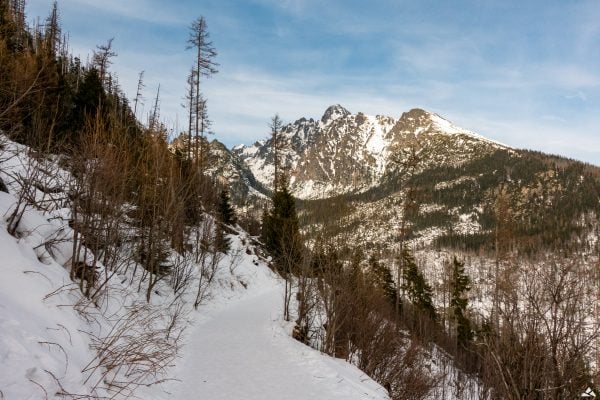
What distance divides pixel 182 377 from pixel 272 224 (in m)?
26.0

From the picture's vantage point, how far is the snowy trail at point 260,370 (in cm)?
822

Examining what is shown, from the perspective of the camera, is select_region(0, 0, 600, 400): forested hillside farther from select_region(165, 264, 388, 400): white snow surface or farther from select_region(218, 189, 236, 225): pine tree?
select_region(218, 189, 236, 225): pine tree

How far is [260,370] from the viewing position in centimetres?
979

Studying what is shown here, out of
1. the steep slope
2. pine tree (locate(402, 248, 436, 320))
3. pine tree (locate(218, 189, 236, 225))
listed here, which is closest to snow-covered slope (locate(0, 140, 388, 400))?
the steep slope

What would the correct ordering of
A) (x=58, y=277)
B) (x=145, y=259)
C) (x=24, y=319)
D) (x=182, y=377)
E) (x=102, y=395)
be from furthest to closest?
(x=145, y=259) < (x=182, y=377) < (x=58, y=277) < (x=102, y=395) < (x=24, y=319)

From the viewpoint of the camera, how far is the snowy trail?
27.0 ft

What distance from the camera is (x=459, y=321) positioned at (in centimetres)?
3591

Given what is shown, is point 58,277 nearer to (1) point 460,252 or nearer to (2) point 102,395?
(2) point 102,395

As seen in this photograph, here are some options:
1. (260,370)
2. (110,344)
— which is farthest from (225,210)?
(110,344)

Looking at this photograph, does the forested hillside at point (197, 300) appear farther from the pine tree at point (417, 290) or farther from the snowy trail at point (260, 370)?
the pine tree at point (417, 290)

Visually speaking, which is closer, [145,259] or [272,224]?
[145,259]

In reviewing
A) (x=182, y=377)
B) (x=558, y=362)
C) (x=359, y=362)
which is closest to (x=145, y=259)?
(x=182, y=377)

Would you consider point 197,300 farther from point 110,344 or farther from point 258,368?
point 110,344

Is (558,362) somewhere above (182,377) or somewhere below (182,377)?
above
